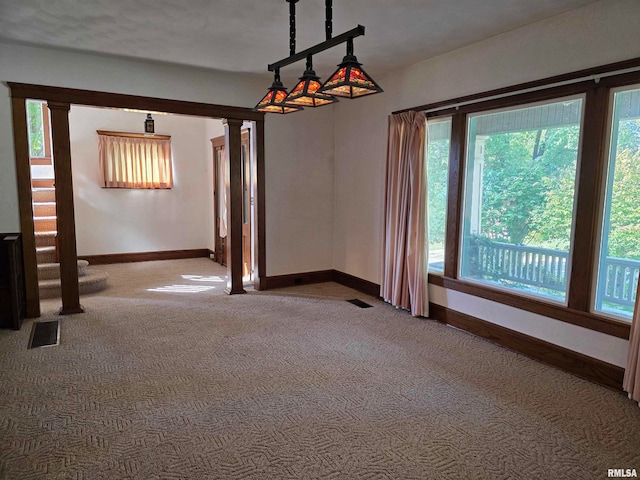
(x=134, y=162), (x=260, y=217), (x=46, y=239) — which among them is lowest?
(x=46, y=239)

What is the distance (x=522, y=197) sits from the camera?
3742 mm

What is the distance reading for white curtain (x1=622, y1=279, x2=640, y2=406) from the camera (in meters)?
2.77

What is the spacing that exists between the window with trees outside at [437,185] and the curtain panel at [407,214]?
0.14 metres

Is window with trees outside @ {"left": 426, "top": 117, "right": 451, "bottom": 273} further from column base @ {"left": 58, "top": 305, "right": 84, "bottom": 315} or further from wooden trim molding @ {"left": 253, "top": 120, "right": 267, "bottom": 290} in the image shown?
column base @ {"left": 58, "top": 305, "right": 84, "bottom": 315}

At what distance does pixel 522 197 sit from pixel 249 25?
2.77m

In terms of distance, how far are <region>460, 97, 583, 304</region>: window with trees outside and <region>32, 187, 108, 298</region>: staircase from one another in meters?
4.62

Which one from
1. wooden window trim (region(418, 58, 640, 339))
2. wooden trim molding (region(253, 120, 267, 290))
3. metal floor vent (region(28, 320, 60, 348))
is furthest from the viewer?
wooden trim molding (region(253, 120, 267, 290))

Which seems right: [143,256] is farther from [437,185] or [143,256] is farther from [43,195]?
[437,185]

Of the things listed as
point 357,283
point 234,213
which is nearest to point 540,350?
point 357,283

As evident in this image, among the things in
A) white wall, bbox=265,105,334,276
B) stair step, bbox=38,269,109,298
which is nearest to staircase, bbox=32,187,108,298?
stair step, bbox=38,269,109,298

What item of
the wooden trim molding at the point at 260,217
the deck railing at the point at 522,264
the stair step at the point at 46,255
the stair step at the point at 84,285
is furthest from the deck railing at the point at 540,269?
the stair step at the point at 46,255

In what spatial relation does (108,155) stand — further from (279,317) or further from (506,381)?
(506,381)

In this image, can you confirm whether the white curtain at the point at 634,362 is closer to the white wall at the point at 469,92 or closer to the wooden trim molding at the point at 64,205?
the white wall at the point at 469,92

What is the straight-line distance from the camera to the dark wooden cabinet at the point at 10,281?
4012 millimetres
